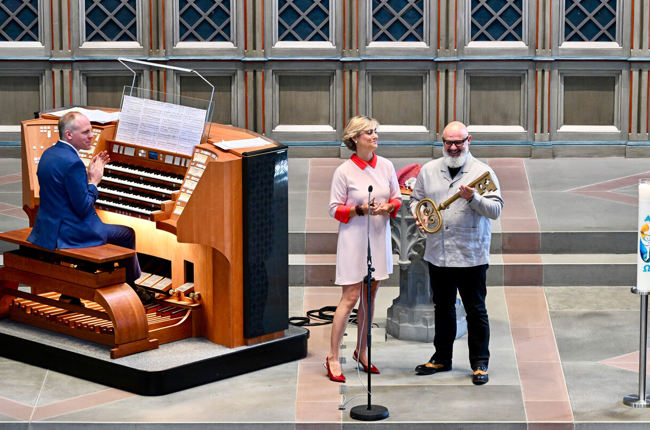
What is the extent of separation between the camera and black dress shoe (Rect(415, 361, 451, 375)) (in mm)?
7410

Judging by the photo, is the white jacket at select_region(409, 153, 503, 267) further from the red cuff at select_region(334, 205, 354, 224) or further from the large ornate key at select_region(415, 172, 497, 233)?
the red cuff at select_region(334, 205, 354, 224)

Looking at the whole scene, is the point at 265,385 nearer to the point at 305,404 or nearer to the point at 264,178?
the point at 305,404

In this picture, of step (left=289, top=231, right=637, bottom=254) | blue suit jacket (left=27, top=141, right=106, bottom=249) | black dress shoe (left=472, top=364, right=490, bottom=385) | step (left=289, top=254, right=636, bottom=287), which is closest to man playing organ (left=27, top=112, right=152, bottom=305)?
blue suit jacket (left=27, top=141, right=106, bottom=249)

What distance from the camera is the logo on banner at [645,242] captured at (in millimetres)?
6695

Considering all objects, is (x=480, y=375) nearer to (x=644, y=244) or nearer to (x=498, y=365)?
(x=498, y=365)

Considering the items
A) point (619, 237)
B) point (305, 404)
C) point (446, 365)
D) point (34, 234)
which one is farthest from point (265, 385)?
point (619, 237)

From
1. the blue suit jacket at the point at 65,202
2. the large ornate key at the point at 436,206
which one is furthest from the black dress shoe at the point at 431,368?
the blue suit jacket at the point at 65,202

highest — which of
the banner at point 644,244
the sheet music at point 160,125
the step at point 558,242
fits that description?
the sheet music at point 160,125

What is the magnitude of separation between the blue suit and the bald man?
191 centimetres

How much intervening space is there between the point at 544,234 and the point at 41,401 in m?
4.38

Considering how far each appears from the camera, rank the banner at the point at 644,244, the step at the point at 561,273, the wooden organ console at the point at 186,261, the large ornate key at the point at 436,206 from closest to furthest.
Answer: the banner at the point at 644,244
the large ornate key at the point at 436,206
the wooden organ console at the point at 186,261
the step at the point at 561,273

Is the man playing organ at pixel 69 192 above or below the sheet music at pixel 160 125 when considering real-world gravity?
below

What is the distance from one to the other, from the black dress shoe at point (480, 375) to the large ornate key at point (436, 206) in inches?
34.5

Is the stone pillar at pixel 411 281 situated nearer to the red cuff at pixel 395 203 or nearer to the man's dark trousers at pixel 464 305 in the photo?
the man's dark trousers at pixel 464 305
